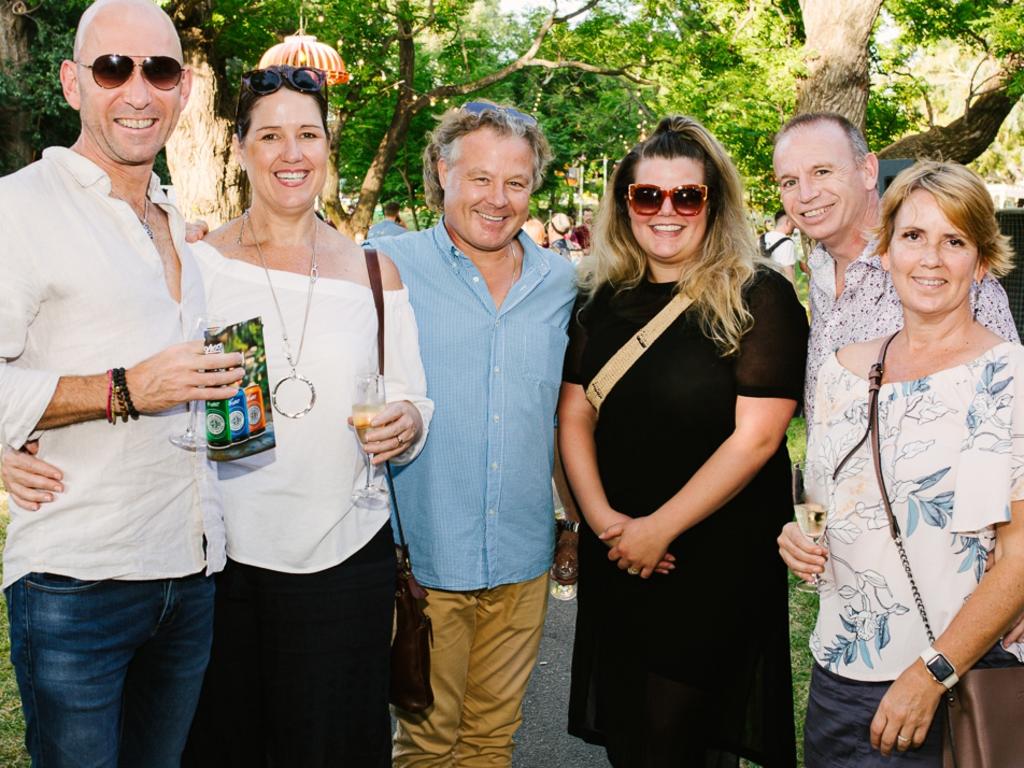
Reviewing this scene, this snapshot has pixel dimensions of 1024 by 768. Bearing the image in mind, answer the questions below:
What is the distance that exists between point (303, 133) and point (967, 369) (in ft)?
6.49

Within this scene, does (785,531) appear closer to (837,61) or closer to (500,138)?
(500,138)

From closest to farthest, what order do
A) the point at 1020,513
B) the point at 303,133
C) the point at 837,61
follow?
the point at 1020,513, the point at 303,133, the point at 837,61

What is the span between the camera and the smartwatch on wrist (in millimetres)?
2217

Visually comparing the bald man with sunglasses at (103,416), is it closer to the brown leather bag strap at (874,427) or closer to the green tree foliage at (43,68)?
the brown leather bag strap at (874,427)

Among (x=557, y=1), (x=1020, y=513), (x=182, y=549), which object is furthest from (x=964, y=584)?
(x=557, y=1)

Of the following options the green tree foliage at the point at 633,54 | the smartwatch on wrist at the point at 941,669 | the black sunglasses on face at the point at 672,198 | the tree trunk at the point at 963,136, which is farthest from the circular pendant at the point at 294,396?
the tree trunk at the point at 963,136

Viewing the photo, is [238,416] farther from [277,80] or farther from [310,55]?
[310,55]

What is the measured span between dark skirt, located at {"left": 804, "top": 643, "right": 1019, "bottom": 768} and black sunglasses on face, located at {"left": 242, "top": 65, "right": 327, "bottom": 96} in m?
2.27

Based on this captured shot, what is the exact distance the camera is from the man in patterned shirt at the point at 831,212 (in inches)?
123

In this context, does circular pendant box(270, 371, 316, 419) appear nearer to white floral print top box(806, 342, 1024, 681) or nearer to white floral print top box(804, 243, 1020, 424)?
white floral print top box(806, 342, 1024, 681)

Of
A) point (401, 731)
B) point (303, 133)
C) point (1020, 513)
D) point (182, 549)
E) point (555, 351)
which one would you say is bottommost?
point (401, 731)

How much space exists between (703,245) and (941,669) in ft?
5.43

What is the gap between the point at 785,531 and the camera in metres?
2.58

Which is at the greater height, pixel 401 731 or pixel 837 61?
pixel 837 61
